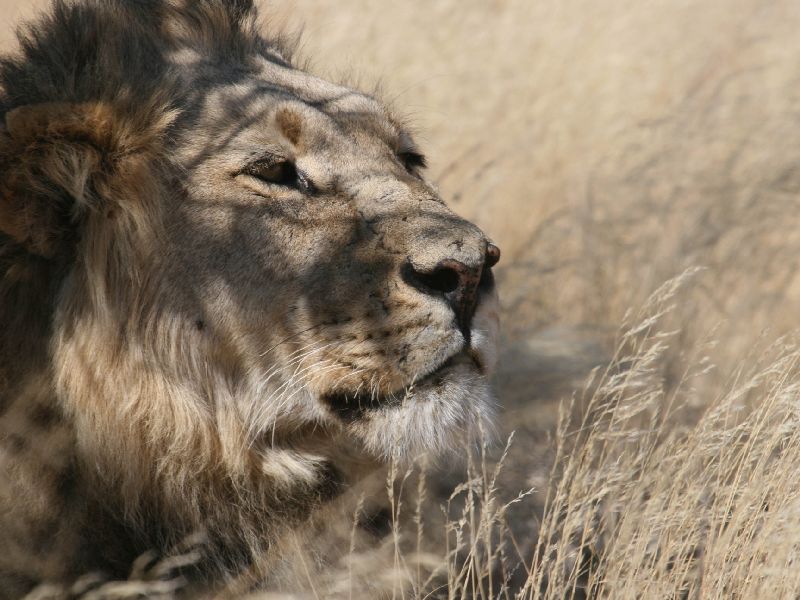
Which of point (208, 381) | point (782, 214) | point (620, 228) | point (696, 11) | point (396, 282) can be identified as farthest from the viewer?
point (696, 11)

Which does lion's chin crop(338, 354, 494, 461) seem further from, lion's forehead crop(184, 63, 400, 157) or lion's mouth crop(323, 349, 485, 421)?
lion's forehead crop(184, 63, 400, 157)

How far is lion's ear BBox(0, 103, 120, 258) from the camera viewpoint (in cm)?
335

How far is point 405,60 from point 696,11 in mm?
2040

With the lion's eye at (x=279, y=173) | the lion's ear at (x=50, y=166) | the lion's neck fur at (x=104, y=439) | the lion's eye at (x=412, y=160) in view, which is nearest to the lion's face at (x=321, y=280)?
the lion's eye at (x=279, y=173)

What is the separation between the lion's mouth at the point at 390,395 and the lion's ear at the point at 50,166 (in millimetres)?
936

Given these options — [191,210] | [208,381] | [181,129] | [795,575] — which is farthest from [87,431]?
[795,575]

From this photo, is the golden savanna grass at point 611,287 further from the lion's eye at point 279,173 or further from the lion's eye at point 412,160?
the lion's eye at point 279,173

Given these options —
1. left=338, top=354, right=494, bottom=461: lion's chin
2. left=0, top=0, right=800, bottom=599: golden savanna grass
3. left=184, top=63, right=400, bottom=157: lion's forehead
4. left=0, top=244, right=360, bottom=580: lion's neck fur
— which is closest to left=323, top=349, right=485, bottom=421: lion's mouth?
left=338, top=354, right=494, bottom=461: lion's chin

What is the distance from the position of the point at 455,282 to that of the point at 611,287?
10.3 ft

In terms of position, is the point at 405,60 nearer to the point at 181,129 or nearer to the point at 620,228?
the point at 620,228

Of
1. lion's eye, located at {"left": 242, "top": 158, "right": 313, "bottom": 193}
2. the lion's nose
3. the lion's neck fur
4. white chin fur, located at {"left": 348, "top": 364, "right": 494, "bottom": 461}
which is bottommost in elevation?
the lion's neck fur

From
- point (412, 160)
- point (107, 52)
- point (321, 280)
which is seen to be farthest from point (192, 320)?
point (412, 160)

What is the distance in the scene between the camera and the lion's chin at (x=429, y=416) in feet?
10.9

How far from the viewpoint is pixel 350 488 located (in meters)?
3.76
